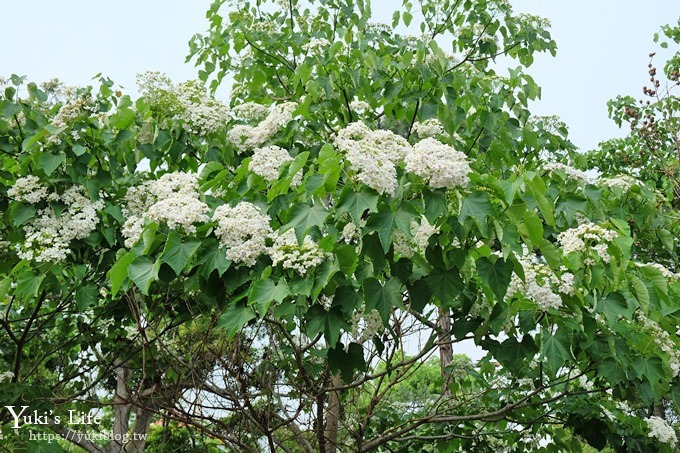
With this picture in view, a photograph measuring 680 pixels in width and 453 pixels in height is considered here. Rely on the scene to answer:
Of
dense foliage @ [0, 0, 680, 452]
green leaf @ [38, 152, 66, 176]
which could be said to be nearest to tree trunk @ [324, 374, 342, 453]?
dense foliage @ [0, 0, 680, 452]

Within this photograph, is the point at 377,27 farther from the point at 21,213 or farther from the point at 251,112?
the point at 21,213

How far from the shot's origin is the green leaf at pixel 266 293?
6.79 ft

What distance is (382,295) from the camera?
7.20 feet

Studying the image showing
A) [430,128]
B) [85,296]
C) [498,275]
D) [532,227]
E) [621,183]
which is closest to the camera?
[532,227]

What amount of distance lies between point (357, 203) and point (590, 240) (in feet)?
3.18

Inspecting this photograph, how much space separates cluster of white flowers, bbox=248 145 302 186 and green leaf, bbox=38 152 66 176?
89 cm

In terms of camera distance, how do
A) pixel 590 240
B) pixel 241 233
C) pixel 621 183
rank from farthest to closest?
pixel 621 183, pixel 590 240, pixel 241 233

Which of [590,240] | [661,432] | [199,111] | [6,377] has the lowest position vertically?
[661,432]

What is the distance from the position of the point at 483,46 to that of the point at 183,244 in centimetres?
304

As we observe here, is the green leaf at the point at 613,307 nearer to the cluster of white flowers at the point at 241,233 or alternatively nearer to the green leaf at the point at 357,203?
the green leaf at the point at 357,203

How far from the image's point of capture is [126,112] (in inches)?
116

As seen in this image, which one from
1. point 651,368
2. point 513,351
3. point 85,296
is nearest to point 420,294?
point 513,351

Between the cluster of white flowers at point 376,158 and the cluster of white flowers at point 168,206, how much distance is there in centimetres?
58

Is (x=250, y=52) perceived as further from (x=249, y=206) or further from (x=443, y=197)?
(x=443, y=197)
